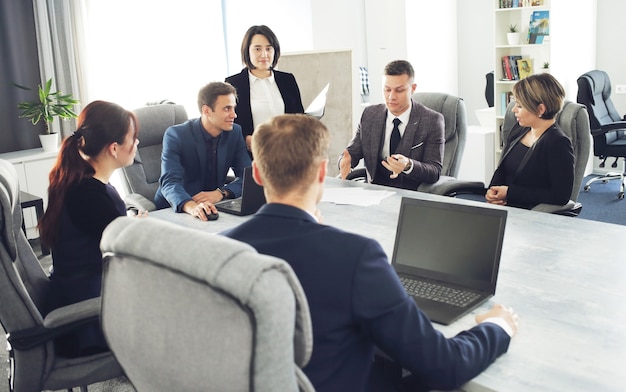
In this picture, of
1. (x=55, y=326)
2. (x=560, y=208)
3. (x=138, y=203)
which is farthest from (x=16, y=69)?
(x=560, y=208)

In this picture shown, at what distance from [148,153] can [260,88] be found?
0.75 m

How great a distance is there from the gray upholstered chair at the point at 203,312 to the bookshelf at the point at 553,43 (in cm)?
532

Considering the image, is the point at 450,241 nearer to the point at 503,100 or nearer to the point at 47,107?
the point at 47,107

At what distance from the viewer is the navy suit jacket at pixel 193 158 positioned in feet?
10.2

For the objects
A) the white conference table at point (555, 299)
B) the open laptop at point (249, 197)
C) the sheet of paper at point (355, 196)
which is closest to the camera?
the white conference table at point (555, 299)

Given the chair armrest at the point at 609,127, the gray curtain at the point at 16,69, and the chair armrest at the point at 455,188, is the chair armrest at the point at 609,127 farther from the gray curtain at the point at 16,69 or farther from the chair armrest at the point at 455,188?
the gray curtain at the point at 16,69

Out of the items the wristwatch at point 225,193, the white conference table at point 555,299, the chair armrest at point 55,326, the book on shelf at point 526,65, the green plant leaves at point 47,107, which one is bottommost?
the chair armrest at point 55,326

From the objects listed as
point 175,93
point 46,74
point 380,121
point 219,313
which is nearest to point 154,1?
point 175,93

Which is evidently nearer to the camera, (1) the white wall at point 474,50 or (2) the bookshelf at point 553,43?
(2) the bookshelf at point 553,43

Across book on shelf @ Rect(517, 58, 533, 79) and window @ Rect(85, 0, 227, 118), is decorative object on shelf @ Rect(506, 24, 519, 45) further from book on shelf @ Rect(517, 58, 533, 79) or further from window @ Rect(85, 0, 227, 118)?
window @ Rect(85, 0, 227, 118)

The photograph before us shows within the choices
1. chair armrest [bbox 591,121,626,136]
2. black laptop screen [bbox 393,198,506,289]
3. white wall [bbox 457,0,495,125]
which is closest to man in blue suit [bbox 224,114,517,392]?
black laptop screen [bbox 393,198,506,289]

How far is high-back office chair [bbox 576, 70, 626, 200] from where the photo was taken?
5.43m

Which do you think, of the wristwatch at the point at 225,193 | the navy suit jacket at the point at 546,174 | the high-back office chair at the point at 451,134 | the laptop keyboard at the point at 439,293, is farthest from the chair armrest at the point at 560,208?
the wristwatch at the point at 225,193

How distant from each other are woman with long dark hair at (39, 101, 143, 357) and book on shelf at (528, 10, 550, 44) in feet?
15.3
